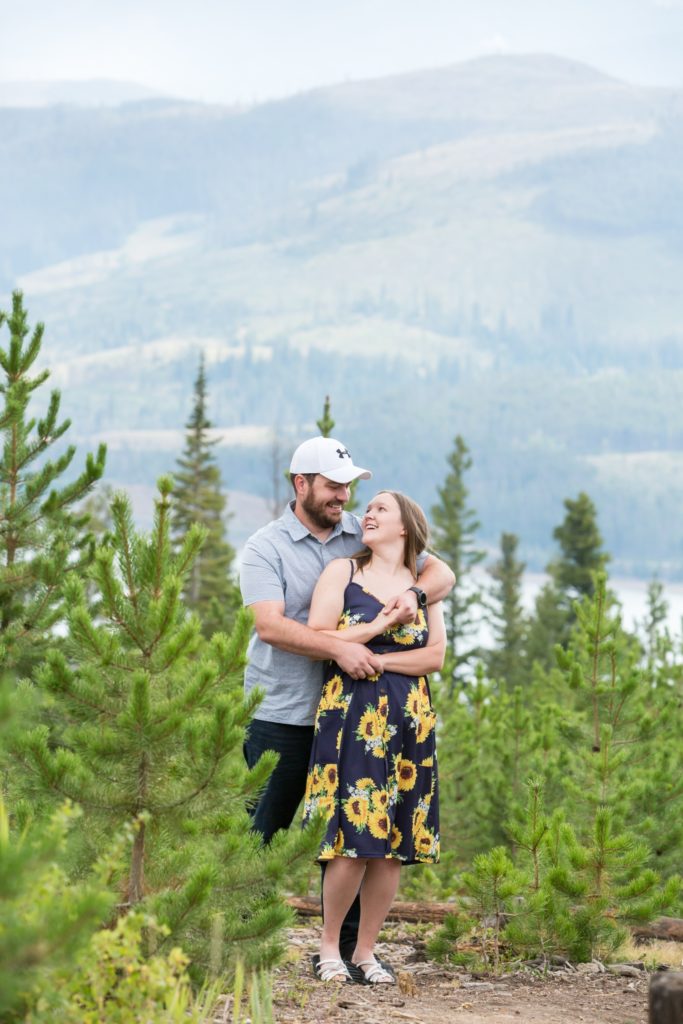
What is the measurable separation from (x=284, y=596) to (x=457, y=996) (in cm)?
196

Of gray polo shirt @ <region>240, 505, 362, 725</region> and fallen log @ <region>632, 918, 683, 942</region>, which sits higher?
gray polo shirt @ <region>240, 505, 362, 725</region>

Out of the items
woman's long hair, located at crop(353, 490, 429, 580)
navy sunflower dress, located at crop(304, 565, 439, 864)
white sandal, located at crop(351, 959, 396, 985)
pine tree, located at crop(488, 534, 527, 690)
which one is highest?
pine tree, located at crop(488, 534, 527, 690)

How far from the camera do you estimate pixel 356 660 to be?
19.5 ft

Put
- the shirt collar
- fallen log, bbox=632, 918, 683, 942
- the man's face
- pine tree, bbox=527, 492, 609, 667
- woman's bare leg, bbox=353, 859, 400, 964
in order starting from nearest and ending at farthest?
woman's bare leg, bbox=353, 859, 400, 964 < the man's face < the shirt collar < fallen log, bbox=632, 918, 683, 942 < pine tree, bbox=527, 492, 609, 667

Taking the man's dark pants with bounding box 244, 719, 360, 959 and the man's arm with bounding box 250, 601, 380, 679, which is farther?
the man's dark pants with bounding box 244, 719, 360, 959

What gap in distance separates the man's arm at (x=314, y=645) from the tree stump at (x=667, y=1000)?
6.82 feet

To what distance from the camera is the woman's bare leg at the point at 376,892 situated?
6.20m

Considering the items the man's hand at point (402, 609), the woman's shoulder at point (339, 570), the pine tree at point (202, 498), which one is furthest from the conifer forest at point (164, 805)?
the pine tree at point (202, 498)

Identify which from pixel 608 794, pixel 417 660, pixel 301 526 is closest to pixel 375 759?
pixel 417 660

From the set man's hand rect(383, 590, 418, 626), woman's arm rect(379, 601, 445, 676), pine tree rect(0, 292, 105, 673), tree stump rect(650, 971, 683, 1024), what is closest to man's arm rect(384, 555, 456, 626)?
man's hand rect(383, 590, 418, 626)

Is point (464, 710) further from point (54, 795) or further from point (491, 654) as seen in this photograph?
point (491, 654)

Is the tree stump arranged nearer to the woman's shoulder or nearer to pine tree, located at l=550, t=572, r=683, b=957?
the woman's shoulder

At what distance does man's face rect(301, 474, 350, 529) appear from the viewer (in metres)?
6.31

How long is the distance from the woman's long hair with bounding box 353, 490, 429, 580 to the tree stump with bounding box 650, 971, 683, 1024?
2474 mm
